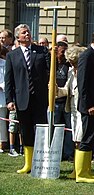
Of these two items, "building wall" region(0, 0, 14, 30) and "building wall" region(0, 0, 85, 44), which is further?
"building wall" region(0, 0, 14, 30)

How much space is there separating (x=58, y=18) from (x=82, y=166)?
1348 centimetres

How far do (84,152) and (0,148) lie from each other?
3204mm

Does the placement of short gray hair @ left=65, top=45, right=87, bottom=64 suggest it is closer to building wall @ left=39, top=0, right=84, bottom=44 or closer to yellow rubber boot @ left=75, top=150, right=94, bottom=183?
yellow rubber boot @ left=75, top=150, right=94, bottom=183

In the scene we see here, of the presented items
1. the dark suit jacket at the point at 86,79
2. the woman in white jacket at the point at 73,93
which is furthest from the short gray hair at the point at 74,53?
the dark suit jacket at the point at 86,79

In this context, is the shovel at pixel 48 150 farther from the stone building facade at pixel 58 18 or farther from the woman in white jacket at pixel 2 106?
the stone building facade at pixel 58 18

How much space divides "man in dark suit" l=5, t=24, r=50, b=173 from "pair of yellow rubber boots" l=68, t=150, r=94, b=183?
834mm

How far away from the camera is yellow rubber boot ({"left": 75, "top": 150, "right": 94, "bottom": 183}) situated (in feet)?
27.8

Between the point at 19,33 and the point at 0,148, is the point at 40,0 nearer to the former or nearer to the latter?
the point at 0,148

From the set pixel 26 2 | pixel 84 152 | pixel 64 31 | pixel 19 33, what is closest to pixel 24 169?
pixel 84 152

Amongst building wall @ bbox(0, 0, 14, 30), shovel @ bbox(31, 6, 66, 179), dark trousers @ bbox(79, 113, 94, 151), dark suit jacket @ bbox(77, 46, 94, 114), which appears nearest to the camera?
dark suit jacket @ bbox(77, 46, 94, 114)

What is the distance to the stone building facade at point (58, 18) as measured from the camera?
21375 mm

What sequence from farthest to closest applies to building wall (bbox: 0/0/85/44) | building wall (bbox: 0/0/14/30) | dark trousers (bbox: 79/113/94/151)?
building wall (bbox: 0/0/14/30), building wall (bbox: 0/0/85/44), dark trousers (bbox: 79/113/94/151)

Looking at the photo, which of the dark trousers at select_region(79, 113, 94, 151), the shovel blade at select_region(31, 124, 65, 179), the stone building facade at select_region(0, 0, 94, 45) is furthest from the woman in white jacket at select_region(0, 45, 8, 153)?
the stone building facade at select_region(0, 0, 94, 45)

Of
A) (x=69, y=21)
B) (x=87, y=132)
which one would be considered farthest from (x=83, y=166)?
(x=69, y=21)
